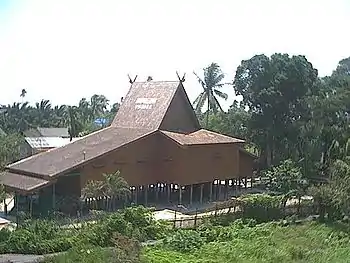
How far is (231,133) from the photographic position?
41.4 metres

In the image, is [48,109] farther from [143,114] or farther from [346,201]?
[346,201]

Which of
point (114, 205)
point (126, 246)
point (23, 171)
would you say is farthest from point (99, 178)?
point (126, 246)

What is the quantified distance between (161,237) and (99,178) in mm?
8339

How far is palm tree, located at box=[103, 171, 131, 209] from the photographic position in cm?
2706

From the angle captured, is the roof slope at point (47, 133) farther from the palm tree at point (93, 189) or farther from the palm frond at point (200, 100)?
the palm tree at point (93, 189)

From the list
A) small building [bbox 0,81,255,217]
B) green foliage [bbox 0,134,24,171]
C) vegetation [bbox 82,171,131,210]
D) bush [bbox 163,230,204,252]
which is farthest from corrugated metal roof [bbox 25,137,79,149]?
bush [bbox 163,230,204,252]

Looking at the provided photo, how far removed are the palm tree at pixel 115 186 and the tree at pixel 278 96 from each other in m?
12.5

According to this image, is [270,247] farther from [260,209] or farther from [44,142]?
[44,142]

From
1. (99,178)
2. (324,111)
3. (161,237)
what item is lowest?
(161,237)

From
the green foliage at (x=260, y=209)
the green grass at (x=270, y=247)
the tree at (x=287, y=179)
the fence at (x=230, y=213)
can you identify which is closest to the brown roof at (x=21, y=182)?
the fence at (x=230, y=213)

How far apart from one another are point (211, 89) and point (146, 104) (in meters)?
11.6

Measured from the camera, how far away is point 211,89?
4475cm

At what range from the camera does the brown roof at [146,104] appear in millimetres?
32500

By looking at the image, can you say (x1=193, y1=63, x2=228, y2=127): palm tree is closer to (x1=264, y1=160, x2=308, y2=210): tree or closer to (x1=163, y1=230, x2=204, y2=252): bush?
(x1=264, y1=160, x2=308, y2=210): tree
